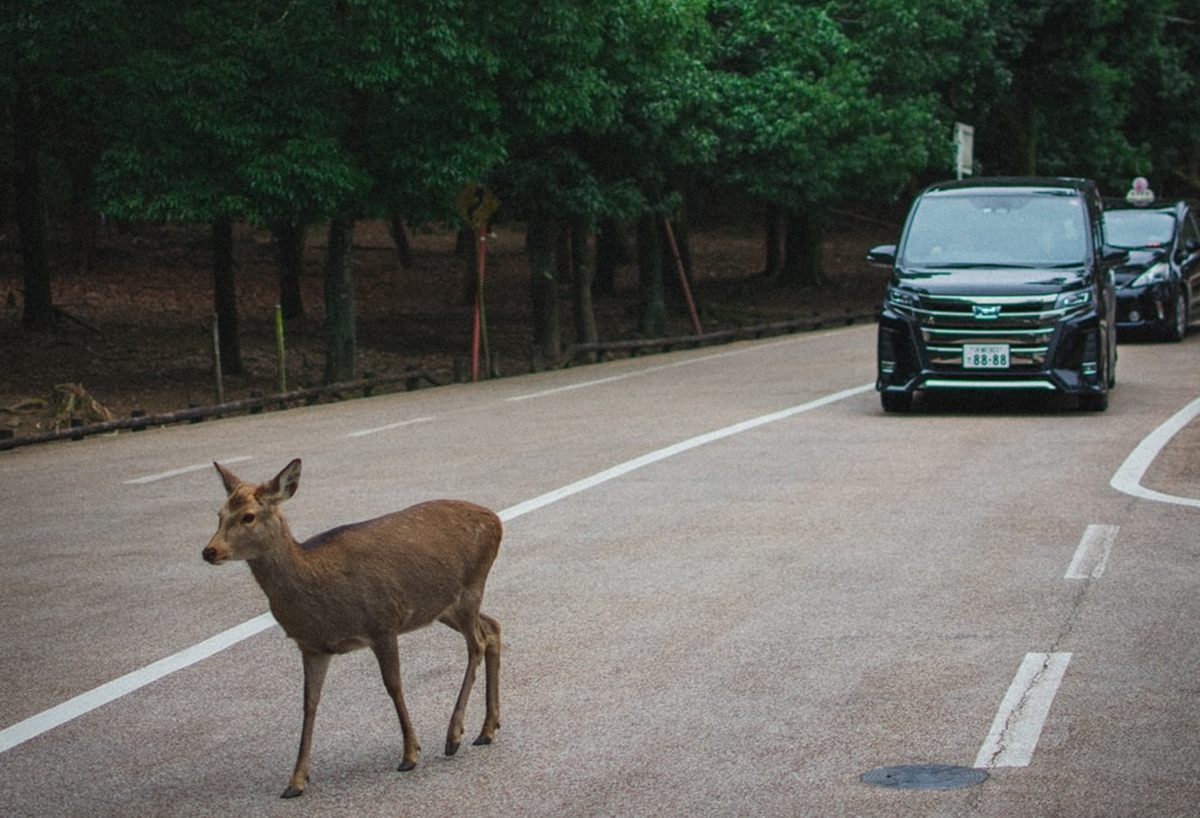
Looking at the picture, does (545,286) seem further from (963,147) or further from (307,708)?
(307,708)

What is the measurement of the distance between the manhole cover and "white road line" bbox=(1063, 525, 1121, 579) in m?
3.70

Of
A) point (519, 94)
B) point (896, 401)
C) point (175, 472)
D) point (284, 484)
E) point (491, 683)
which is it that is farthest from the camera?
point (519, 94)

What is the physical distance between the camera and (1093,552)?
10641 mm

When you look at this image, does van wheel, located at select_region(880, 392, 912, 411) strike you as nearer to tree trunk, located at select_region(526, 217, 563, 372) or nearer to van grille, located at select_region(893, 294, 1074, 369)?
van grille, located at select_region(893, 294, 1074, 369)

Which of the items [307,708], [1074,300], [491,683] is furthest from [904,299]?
[307,708]

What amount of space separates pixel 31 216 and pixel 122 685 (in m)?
27.3

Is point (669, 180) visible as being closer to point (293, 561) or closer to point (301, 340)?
point (301, 340)

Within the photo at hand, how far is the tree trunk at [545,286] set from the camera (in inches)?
1267

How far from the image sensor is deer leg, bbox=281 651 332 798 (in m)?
6.27

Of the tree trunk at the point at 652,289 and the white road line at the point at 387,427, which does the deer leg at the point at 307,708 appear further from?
the tree trunk at the point at 652,289

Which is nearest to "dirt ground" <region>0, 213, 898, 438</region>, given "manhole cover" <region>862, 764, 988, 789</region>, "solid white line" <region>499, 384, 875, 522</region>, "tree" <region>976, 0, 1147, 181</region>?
"tree" <region>976, 0, 1147, 181</region>

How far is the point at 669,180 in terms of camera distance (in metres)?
36.7

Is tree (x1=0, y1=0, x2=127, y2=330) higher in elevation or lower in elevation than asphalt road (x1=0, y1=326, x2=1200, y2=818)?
higher

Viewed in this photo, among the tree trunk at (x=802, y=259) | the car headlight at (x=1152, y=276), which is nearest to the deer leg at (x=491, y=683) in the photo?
the car headlight at (x=1152, y=276)
